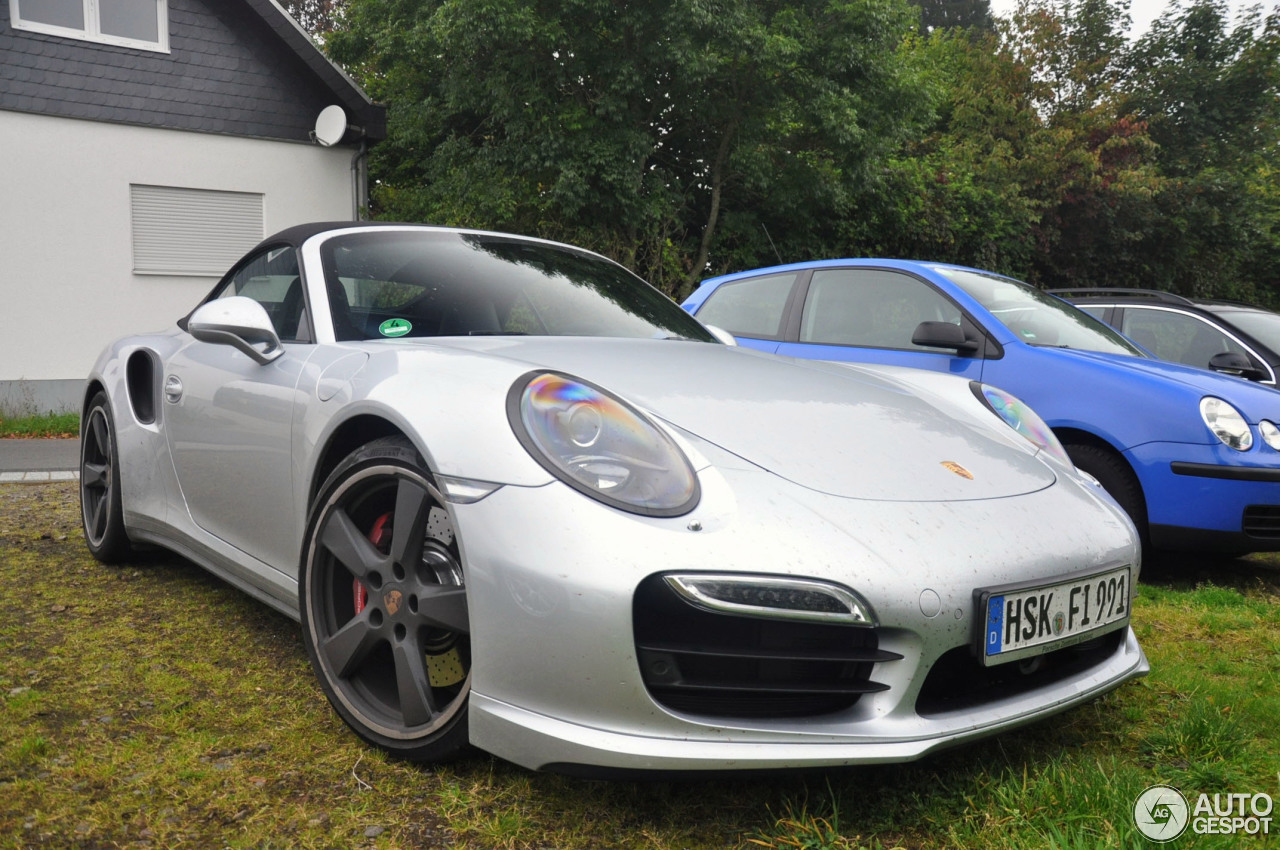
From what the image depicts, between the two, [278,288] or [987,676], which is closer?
[987,676]

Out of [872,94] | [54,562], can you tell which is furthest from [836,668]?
[872,94]

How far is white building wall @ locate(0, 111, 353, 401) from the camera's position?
35.3ft

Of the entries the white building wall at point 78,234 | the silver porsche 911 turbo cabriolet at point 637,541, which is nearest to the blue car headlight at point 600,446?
the silver porsche 911 turbo cabriolet at point 637,541

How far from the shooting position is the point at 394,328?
9.05 feet

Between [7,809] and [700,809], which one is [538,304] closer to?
[700,809]

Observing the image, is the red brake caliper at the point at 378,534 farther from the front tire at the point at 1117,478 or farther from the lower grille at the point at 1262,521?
the lower grille at the point at 1262,521

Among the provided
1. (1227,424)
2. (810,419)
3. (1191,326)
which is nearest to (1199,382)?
(1227,424)

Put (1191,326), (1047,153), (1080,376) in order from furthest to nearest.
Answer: (1047,153)
(1191,326)
(1080,376)

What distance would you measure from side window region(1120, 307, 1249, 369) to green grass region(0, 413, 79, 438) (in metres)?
9.24

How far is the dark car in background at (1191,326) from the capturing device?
276 inches

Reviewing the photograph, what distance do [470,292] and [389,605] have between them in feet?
3.72

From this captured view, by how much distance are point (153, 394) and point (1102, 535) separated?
303cm

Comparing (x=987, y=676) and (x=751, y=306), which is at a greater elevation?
(x=751, y=306)

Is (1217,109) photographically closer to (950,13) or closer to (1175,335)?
(1175,335)
